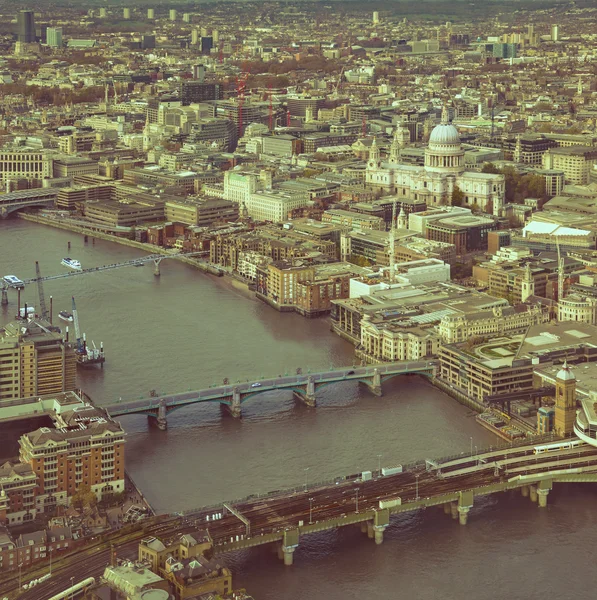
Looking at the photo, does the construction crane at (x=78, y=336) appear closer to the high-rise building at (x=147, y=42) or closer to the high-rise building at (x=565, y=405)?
the high-rise building at (x=565, y=405)

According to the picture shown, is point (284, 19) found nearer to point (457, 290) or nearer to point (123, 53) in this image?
point (123, 53)

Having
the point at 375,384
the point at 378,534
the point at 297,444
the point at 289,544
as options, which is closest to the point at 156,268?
the point at 375,384

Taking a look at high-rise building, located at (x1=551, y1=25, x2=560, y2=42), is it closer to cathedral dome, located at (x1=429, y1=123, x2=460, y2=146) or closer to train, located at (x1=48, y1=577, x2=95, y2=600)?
cathedral dome, located at (x1=429, y1=123, x2=460, y2=146)

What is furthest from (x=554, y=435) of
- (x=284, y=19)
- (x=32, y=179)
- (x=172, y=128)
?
(x=284, y=19)

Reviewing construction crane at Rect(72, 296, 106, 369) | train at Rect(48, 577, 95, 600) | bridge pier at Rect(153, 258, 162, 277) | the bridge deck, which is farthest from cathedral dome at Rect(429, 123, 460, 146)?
train at Rect(48, 577, 95, 600)

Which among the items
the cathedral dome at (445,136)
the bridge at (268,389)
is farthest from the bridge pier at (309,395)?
the cathedral dome at (445,136)
